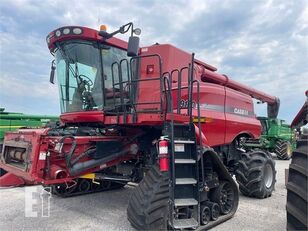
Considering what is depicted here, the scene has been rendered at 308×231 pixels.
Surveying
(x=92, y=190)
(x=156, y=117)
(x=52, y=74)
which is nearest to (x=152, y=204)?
(x=156, y=117)

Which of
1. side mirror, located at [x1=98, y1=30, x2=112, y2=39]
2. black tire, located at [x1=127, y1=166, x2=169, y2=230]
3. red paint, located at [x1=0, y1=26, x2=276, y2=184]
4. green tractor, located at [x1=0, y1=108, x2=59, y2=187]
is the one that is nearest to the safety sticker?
Result: red paint, located at [x1=0, y1=26, x2=276, y2=184]

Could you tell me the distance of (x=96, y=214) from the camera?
5.35 m

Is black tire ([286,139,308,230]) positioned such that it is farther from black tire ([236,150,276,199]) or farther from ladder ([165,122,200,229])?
black tire ([236,150,276,199])

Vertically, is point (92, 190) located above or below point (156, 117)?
below

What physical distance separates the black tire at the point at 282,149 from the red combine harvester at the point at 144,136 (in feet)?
36.0

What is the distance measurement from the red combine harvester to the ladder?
0.05 ft

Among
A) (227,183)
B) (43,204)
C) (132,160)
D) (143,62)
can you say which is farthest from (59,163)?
(227,183)

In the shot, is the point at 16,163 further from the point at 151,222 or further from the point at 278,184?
the point at 278,184

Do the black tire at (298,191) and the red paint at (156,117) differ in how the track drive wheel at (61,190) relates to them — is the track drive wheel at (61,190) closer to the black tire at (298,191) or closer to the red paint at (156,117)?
the red paint at (156,117)

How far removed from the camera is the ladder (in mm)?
4082

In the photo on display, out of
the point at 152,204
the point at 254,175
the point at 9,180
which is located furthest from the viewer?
the point at 254,175

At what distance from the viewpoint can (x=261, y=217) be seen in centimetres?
524

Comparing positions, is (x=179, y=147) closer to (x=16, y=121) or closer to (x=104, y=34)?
(x=104, y=34)

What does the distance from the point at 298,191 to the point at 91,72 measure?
3.88 metres
